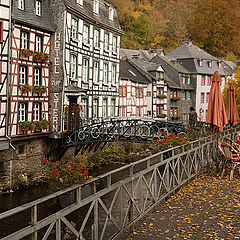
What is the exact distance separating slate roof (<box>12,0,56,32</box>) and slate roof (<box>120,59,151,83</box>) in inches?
490

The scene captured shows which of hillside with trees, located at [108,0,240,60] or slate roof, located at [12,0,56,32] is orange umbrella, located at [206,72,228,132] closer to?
slate roof, located at [12,0,56,32]

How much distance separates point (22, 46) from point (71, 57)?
370 centimetres

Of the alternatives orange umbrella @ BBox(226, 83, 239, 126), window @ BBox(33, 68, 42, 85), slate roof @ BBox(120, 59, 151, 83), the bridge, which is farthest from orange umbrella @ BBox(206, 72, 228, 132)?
slate roof @ BBox(120, 59, 151, 83)

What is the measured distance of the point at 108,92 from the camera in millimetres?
24953

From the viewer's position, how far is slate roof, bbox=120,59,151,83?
102 feet

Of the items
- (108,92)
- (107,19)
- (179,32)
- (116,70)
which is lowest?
(108,92)

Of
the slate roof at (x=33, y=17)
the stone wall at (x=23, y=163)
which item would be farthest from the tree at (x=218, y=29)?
the stone wall at (x=23, y=163)

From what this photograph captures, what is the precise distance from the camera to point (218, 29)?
61375 mm

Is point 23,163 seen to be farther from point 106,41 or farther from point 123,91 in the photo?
point 123,91

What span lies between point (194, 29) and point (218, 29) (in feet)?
16.5

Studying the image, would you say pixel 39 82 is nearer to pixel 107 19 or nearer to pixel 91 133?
pixel 91 133

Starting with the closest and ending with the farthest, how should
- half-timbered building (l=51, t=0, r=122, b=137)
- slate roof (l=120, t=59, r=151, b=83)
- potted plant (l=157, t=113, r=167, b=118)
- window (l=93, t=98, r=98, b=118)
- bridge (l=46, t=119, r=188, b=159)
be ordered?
bridge (l=46, t=119, r=188, b=159) < half-timbered building (l=51, t=0, r=122, b=137) < window (l=93, t=98, r=98, b=118) < slate roof (l=120, t=59, r=151, b=83) < potted plant (l=157, t=113, r=167, b=118)

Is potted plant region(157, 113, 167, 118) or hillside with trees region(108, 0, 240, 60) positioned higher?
hillside with trees region(108, 0, 240, 60)

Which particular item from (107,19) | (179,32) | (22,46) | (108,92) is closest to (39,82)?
(22,46)
